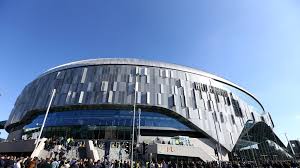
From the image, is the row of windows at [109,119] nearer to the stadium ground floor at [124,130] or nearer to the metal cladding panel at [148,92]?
the stadium ground floor at [124,130]

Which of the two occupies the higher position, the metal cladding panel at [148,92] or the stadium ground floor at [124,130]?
the metal cladding panel at [148,92]

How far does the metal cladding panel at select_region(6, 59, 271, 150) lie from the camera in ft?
146

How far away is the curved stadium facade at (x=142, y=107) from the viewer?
41.8m

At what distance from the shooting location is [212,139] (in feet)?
144

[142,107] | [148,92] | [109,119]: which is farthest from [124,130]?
[148,92]

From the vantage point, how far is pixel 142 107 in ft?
145

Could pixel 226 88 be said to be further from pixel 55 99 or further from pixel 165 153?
pixel 55 99

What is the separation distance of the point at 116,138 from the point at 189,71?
24012 millimetres

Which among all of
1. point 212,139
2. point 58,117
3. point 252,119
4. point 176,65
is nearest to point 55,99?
point 58,117

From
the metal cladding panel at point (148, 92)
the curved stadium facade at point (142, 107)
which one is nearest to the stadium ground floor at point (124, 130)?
the curved stadium facade at point (142, 107)

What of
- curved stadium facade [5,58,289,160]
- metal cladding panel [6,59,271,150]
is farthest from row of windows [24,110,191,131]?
metal cladding panel [6,59,271,150]

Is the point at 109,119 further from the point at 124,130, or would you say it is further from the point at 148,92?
the point at 148,92

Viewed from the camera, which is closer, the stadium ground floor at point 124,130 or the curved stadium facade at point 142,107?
the stadium ground floor at point 124,130

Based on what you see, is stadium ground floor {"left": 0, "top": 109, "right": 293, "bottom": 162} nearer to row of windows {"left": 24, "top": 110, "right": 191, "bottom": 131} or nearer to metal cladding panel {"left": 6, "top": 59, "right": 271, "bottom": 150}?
row of windows {"left": 24, "top": 110, "right": 191, "bottom": 131}
